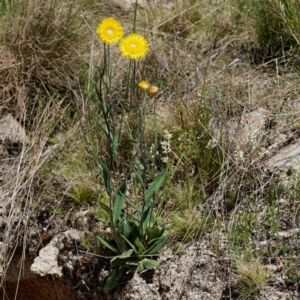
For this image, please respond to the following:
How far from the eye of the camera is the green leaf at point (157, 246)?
2.24 meters

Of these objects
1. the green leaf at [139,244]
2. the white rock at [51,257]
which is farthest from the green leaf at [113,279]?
the white rock at [51,257]

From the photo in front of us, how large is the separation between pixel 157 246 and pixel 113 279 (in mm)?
221

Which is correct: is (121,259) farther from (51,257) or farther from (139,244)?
(51,257)

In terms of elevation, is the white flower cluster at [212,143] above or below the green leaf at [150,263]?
above

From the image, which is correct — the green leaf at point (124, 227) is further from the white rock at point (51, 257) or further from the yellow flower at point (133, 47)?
the yellow flower at point (133, 47)

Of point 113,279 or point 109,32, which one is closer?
point 109,32

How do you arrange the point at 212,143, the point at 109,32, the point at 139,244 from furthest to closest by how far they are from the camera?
the point at 212,143 < the point at 139,244 < the point at 109,32

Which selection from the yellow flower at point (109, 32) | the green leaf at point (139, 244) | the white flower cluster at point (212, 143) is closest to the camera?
the yellow flower at point (109, 32)

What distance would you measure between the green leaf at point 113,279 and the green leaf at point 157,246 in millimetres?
126

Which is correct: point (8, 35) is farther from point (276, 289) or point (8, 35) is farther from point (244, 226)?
point (276, 289)

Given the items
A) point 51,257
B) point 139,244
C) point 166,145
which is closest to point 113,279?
point 139,244

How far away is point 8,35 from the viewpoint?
3.11m

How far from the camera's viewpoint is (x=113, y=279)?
227cm

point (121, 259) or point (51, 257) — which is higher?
point (121, 259)
